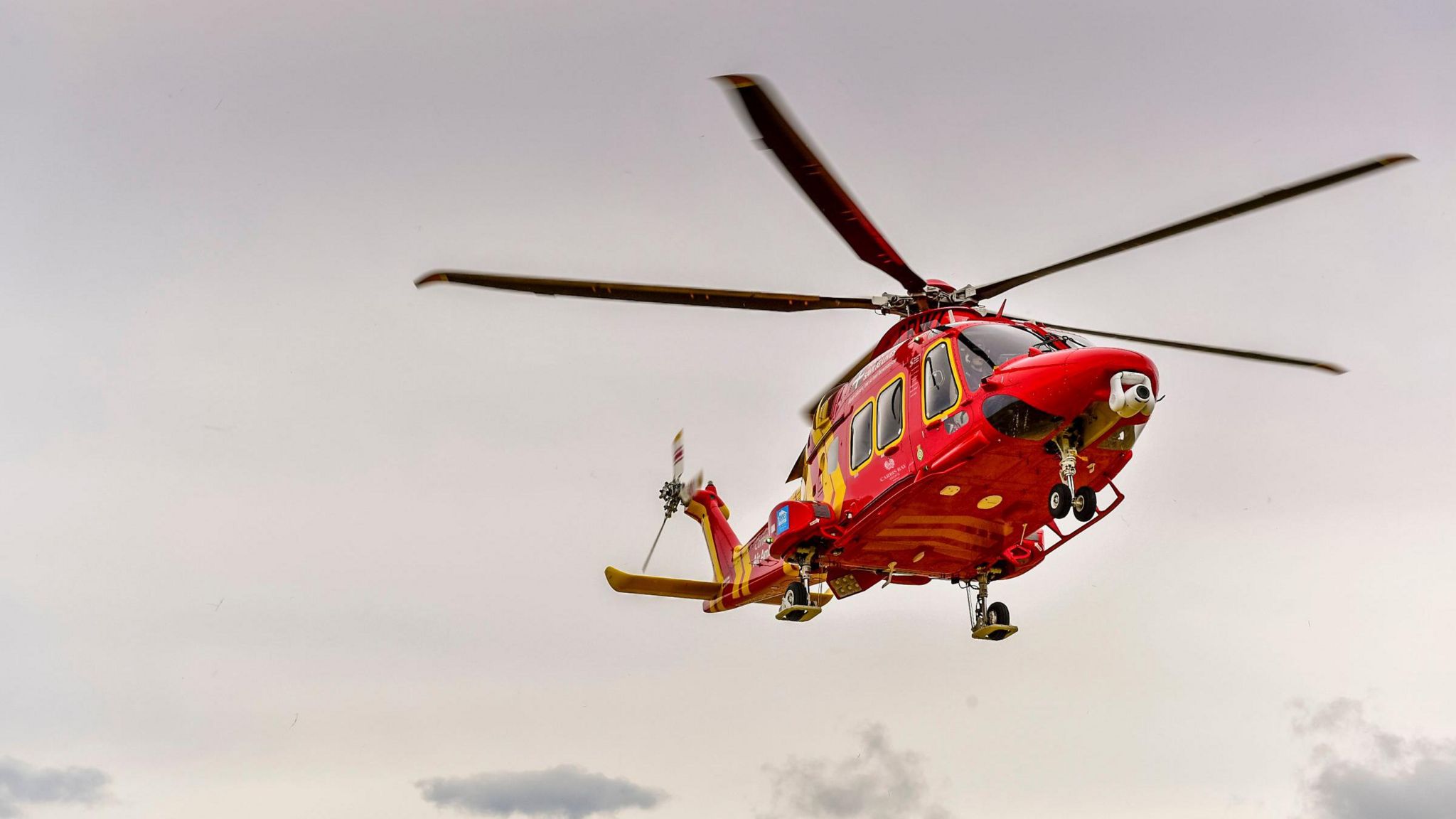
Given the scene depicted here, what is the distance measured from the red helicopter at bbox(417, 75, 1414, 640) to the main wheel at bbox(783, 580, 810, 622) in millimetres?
25

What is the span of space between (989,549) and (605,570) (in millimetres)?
6618

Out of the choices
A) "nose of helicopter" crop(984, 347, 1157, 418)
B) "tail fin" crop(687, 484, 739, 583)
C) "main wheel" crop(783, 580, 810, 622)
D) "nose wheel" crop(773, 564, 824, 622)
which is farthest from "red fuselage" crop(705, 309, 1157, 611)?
"tail fin" crop(687, 484, 739, 583)

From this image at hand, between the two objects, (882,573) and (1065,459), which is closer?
(1065,459)

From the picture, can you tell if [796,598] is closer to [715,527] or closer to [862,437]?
[862,437]

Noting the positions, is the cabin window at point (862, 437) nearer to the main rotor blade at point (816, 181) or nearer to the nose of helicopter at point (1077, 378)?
the main rotor blade at point (816, 181)

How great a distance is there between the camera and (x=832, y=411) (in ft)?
62.2

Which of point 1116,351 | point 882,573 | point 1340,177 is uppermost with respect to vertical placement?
point 1340,177

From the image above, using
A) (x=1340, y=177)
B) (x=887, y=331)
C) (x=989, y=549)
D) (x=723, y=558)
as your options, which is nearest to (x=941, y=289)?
(x=887, y=331)

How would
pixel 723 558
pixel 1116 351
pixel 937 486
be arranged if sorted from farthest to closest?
pixel 723 558
pixel 937 486
pixel 1116 351

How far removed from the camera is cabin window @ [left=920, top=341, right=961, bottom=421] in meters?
15.7

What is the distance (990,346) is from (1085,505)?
7.91 ft

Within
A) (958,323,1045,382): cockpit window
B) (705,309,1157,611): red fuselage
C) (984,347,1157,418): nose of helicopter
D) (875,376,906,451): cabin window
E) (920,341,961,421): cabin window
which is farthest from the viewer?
(875,376,906,451): cabin window

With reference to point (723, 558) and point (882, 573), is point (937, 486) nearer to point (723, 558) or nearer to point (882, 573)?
point (882, 573)

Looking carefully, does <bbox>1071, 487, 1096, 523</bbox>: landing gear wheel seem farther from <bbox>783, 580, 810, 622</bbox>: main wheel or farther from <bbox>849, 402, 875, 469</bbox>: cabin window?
<bbox>783, 580, 810, 622</bbox>: main wheel
